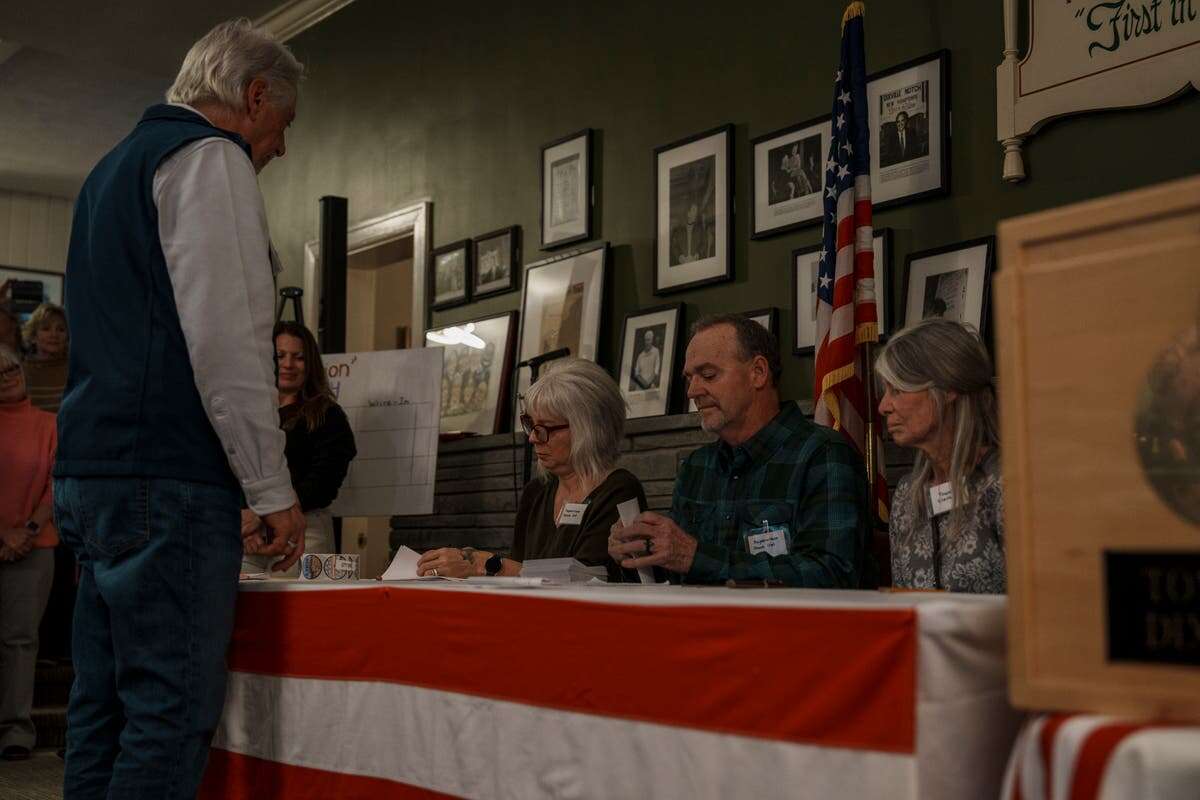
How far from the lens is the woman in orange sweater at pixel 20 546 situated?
13.5ft

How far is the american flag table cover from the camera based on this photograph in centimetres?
96

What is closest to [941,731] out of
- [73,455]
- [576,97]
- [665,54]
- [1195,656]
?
[1195,656]

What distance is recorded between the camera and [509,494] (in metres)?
4.41

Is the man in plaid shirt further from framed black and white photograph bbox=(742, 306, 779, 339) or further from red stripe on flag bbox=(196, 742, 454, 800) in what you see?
framed black and white photograph bbox=(742, 306, 779, 339)

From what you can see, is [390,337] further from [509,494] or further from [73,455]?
[73,455]

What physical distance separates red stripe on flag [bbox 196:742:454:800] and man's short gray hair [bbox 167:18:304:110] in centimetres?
99

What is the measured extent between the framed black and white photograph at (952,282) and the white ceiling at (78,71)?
4152 millimetres

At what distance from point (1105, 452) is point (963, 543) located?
1.35m

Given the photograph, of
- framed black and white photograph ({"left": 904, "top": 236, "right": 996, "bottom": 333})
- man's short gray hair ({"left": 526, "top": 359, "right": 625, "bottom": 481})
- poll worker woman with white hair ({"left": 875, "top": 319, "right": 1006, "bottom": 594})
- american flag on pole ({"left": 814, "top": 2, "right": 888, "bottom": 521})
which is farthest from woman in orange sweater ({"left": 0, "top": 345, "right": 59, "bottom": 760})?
poll worker woman with white hair ({"left": 875, "top": 319, "right": 1006, "bottom": 594})

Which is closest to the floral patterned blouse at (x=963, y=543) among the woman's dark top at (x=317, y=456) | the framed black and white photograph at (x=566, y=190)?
the woman's dark top at (x=317, y=456)

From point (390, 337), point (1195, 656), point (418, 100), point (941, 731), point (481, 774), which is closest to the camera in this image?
point (1195, 656)

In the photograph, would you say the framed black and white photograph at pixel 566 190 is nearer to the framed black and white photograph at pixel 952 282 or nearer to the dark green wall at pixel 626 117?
the dark green wall at pixel 626 117

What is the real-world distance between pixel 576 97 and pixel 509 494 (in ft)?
4.99

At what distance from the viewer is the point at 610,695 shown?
118 cm
